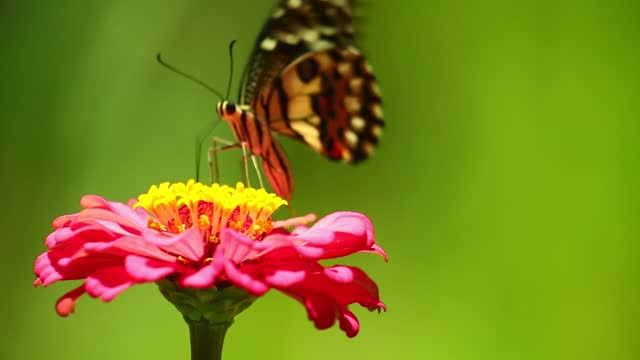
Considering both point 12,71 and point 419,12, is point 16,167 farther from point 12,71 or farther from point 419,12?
point 419,12

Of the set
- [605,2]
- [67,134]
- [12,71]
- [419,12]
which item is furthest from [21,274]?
[605,2]

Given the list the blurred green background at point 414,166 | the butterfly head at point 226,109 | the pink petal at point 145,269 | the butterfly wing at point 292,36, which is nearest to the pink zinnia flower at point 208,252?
the pink petal at point 145,269

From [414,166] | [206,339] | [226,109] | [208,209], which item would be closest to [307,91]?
[226,109]

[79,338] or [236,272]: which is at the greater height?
[236,272]

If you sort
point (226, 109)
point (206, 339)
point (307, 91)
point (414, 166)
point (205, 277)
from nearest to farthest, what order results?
point (205, 277) → point (206, 339) → point (226, 109) → point (307, 91) → point (414, 166)

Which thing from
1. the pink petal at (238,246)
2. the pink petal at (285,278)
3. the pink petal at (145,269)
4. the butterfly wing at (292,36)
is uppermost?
the butterfly wing at (292,36)

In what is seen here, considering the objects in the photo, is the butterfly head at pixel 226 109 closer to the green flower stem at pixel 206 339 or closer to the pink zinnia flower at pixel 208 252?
the pink zinnia flower at pixel 208 252

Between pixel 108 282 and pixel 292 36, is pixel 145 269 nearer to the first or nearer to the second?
pixel 108 282
